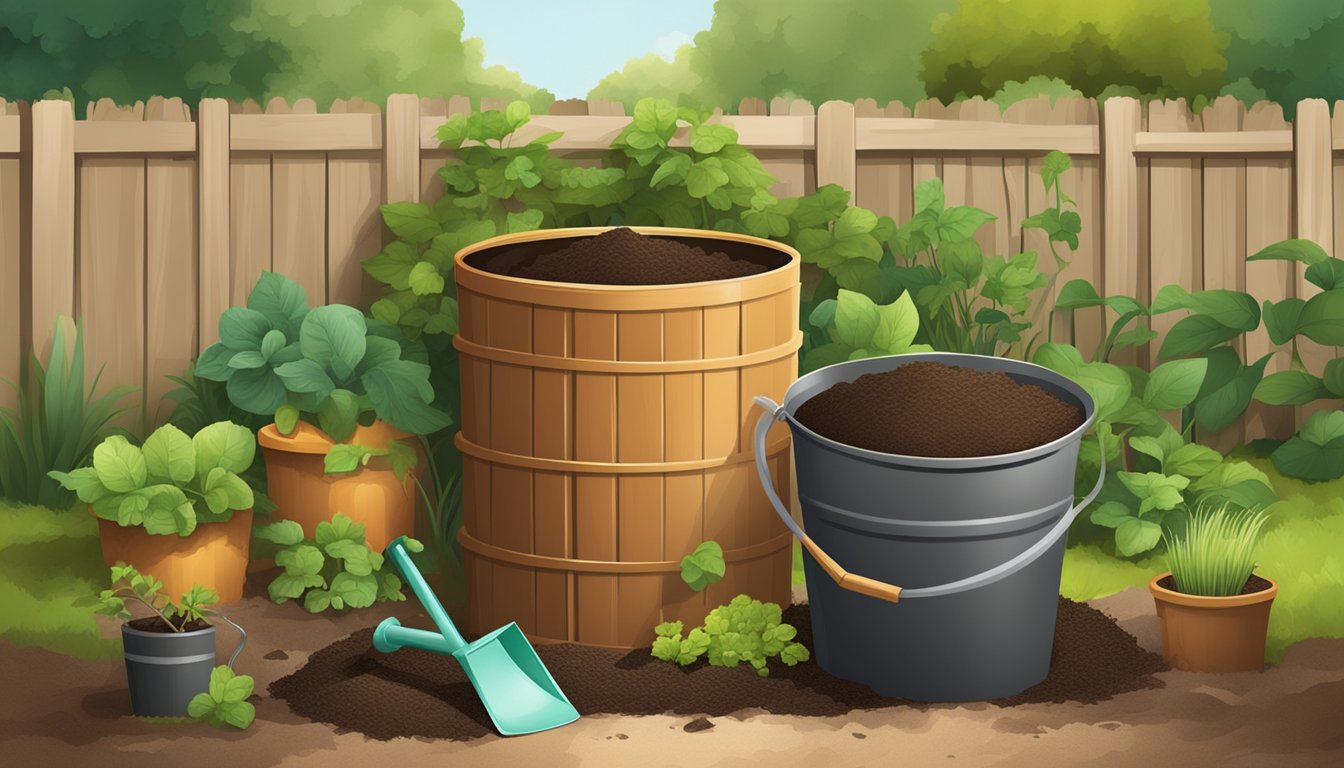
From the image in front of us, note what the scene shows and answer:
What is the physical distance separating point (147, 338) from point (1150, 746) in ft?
13.9

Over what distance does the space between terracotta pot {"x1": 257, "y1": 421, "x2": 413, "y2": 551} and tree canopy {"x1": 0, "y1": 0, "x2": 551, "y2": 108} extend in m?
11.1

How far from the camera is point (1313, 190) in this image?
830 centimetres

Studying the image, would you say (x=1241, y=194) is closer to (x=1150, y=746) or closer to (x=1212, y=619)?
(x=1212, y=619)

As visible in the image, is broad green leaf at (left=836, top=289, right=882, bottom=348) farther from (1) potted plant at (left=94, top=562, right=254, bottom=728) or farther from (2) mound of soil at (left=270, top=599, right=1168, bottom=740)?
(1) potted plant at (left=94, top=562, right=254, bottom=728)

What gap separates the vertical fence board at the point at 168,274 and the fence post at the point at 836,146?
95.5 inches

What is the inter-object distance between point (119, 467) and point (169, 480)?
0.56 ft

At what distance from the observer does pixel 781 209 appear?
25.2 ft

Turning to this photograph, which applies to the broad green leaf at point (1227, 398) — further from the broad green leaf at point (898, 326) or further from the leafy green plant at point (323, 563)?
the leafy green plant at point (323, 563)

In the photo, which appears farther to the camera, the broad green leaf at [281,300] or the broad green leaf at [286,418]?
the broad green leaf at [281,300]

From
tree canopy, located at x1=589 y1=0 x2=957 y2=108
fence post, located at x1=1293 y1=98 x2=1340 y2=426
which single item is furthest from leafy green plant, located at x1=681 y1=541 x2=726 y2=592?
tree canopy, located at x1=589 y1=0 x2=957 y2=108

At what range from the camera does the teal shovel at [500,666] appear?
5707 mm

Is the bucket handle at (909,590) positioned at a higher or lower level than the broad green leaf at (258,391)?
lower

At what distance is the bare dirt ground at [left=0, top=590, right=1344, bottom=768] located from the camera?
5.39 meters

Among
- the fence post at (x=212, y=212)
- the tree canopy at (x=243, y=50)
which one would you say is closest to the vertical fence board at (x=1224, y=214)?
the fence post at (x=212, y=212)
